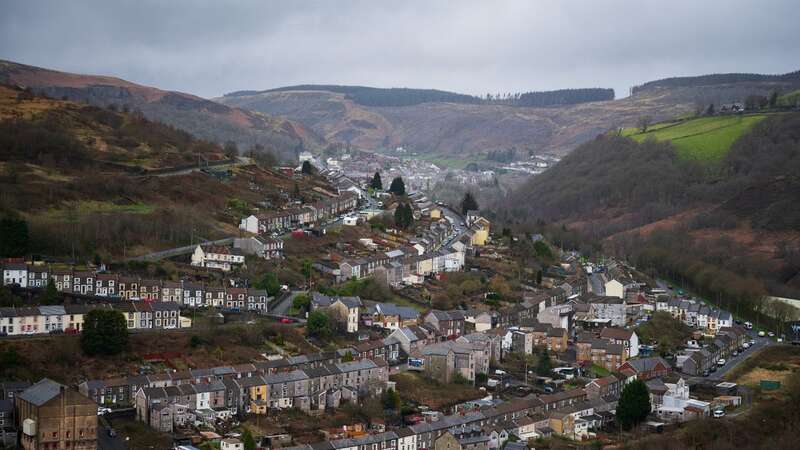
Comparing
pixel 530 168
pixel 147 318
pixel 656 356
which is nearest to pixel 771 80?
pixel 530 168

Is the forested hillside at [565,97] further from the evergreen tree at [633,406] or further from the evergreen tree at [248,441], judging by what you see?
the evergreen tree at [248,441]

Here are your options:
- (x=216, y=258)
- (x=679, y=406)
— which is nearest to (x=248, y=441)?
(x=679, y=406)

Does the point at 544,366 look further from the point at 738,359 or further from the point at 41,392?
the point at 41,392

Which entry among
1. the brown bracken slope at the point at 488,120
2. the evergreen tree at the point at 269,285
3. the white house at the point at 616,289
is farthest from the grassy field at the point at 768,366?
the brown bracken slope at the point at 488,120

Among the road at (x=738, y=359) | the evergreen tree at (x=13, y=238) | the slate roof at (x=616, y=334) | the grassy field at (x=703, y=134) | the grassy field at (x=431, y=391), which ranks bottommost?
the road at (x=738, y=359)

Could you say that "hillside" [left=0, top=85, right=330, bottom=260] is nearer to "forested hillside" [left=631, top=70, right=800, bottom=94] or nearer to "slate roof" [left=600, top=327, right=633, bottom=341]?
"slate roof" [left=600, top=327, right=633, bottom=341]

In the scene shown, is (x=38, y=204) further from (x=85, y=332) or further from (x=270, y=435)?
(x=270, y=435)

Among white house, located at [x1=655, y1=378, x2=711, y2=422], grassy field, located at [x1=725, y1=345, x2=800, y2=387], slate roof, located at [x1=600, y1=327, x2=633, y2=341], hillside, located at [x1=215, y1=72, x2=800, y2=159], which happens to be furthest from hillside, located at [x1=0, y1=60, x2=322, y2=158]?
white house, located at [x1=655, y1=378, x2=711, y2=422]
